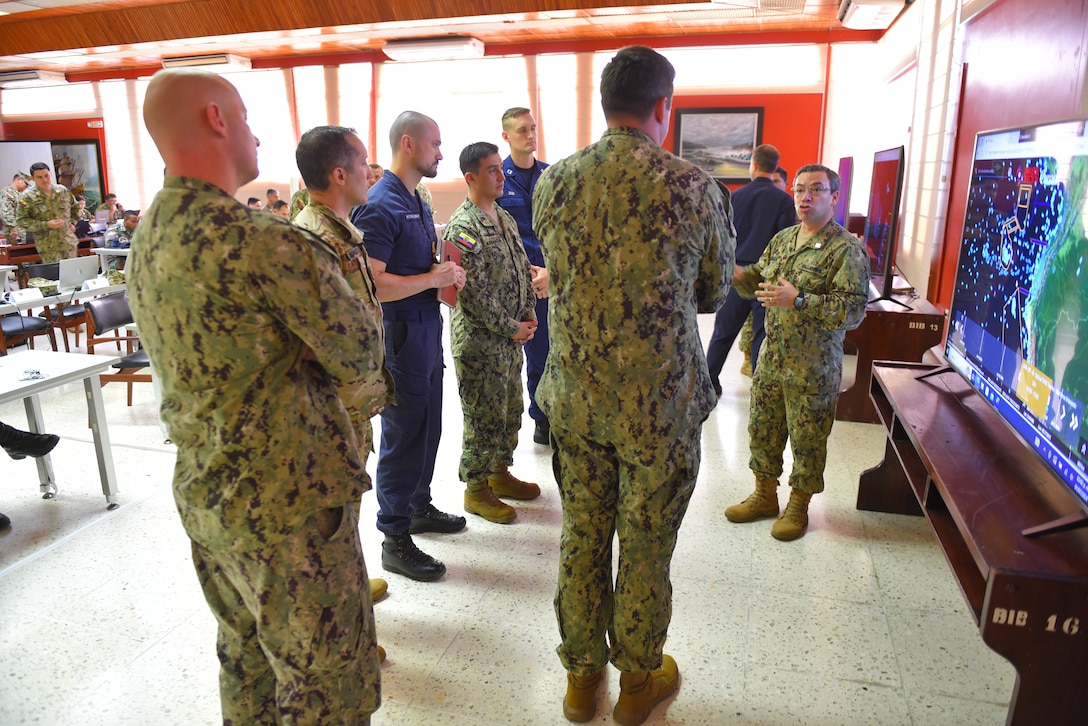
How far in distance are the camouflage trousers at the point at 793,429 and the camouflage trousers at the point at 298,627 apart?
1981 mm

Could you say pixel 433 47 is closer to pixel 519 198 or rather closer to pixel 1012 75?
pixel 519 198

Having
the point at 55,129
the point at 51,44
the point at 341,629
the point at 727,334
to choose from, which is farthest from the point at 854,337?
the point at 55,129

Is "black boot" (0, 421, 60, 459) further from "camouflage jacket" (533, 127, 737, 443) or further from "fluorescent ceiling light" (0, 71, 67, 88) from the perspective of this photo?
"fluorescent ceiling light" (0, 71, 67, 88)

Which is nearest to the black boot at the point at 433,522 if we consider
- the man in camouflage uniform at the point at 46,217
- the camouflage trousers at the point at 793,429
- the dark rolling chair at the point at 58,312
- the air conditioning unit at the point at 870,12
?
the camouflage trousers at the point at 793,429

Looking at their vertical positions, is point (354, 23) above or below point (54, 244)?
above

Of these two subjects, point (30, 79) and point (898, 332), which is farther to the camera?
point (30, 79)

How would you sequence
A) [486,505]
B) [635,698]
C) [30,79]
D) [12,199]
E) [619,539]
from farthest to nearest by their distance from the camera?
[30,79] → [12,199] → [486,505] → [635,698] → [619,539]

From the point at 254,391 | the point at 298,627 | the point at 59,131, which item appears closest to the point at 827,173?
the point at 254,391

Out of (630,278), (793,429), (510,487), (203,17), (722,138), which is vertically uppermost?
(203,17)

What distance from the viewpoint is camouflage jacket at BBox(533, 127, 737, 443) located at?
159 cm

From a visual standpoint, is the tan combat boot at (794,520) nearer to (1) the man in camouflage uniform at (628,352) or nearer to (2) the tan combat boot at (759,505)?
(2) the tan combat boot at (759,505)

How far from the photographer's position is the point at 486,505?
3129 mm

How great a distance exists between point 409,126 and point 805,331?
1.72 metres

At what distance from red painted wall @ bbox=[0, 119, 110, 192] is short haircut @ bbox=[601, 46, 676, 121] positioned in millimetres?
12400
